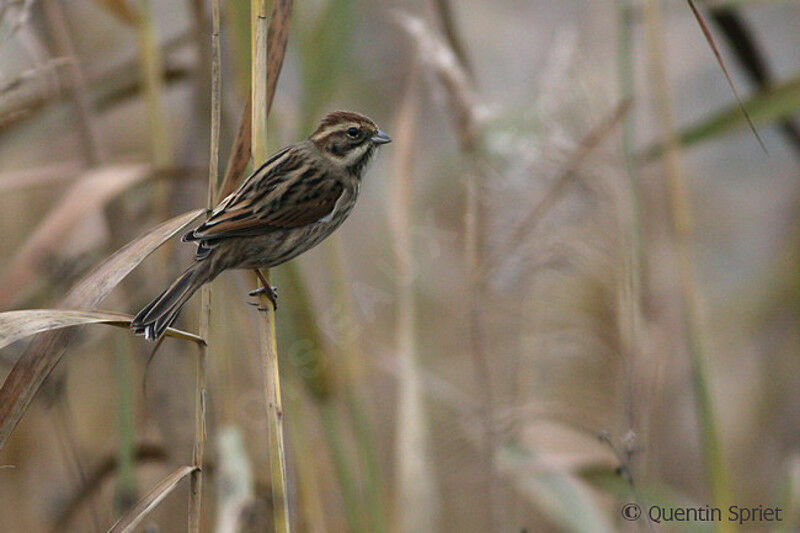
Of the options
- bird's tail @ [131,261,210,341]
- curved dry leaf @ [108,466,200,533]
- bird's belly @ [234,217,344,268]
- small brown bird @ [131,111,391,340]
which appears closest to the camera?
curved dry leaf @ [108,466,200,533]

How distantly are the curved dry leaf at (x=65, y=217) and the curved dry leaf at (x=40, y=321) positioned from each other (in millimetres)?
788

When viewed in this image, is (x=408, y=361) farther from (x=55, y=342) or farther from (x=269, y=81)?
(x=55, y=342)

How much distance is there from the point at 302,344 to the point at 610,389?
1157 mm

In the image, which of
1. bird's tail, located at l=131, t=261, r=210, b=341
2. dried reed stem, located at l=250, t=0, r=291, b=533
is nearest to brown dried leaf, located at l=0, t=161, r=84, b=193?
bird's tail, located at l=131, t=261, r=210, b=341

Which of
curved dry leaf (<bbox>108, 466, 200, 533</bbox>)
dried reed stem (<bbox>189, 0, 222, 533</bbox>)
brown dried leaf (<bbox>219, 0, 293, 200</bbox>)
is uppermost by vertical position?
brown dried leaf (<bbox>219, 0, 293, 200</bbox>)

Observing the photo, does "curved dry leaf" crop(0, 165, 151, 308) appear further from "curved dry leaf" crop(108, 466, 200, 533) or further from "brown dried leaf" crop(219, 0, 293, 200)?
"curved dry leaf" crop(108, 466, 200, 533)

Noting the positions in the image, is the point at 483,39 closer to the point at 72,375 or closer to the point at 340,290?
the point at 72,375

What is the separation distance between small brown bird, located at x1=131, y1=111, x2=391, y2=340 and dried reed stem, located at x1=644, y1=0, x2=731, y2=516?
2.34 feet

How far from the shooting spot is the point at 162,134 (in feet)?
8.84

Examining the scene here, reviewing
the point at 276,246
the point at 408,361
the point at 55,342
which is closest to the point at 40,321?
the point at 55,342

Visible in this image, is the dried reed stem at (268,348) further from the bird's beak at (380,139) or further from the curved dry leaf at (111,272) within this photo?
the bird's beak at (380,139)

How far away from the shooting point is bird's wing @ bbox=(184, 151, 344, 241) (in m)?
2.09

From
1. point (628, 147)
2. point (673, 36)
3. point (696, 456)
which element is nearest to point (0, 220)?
point (628, 147)

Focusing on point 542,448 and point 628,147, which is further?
point 542,448
